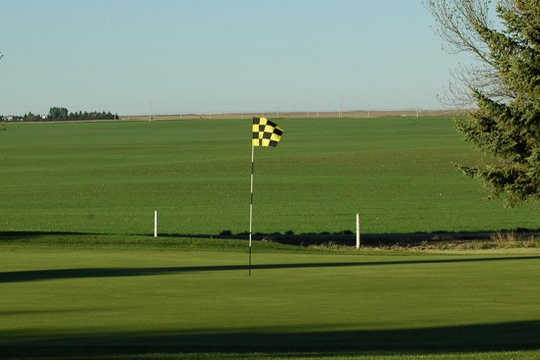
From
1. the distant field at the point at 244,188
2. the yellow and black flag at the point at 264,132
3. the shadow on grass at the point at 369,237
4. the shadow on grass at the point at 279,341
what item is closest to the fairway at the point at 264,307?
the shadow on grass at the point at 279,341

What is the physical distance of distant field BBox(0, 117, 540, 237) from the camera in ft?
161

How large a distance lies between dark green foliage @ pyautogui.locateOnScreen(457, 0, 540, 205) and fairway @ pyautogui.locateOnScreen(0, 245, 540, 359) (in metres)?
3.36

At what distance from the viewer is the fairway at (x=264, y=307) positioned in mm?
14656

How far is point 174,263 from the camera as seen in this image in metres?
27.0

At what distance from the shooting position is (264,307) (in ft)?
59.6

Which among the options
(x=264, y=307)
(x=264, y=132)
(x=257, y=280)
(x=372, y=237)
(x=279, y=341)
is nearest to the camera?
(x=279, y=341)

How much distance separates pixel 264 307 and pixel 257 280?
4.27 meters

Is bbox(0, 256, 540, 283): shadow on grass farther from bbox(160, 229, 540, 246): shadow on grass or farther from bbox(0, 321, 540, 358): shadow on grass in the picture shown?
bbox(160, 229, 540, 246): shadow on grass

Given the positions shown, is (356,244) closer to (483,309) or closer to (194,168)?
(483,309)

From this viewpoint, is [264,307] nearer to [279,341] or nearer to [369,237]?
[279,341]

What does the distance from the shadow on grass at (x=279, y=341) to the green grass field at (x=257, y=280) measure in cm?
3

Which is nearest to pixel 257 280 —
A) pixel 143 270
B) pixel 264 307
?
pixel 143 270

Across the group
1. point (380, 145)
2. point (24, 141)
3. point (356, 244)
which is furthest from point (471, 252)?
point (24, 141)

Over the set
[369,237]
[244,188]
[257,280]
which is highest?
[244,188]
